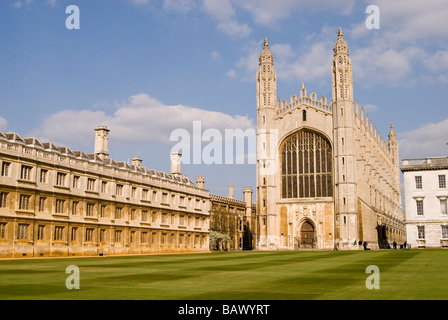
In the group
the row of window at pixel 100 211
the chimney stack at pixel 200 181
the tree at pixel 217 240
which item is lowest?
the tree at pixel 217 240

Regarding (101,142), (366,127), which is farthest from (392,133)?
(101,142)

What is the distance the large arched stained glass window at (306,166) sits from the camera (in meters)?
67.4

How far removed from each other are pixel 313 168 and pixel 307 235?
939cm

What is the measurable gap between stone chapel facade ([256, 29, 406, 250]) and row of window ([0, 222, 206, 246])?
12.1 m

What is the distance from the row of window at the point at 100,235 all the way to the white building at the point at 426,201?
92.8ft

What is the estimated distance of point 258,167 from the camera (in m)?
69.9

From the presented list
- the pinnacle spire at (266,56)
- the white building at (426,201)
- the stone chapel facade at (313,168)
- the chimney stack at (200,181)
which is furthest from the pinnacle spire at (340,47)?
the chimney stack at (200,181)

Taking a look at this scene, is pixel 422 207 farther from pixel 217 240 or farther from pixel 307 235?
pixel 217 240

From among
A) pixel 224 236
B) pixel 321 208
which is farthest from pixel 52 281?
pixel 224 236

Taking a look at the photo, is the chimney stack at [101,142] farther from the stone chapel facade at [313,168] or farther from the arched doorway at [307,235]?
the arched doorway at [307,235]

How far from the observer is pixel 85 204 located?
45031 millimetres
